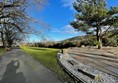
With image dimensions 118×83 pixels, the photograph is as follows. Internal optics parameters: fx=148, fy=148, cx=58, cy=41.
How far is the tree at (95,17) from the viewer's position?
22.0 meters

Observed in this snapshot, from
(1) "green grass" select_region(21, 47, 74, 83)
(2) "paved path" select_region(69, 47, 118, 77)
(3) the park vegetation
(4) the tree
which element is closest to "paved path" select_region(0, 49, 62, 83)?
(1) "green grass" select_region(21, 47, 74, 83)

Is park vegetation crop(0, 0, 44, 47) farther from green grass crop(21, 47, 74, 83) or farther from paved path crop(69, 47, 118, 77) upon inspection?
paved path crop(69, 47, 118, 77)

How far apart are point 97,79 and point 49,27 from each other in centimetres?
1403

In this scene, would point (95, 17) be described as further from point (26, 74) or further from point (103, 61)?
A: point (26, 74)

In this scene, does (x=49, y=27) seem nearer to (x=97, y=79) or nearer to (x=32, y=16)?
(x=32, y=16)

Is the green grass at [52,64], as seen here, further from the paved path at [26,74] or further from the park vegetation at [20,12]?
the park vegetation at [20,12]

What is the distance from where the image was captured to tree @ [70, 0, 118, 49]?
2197 cm

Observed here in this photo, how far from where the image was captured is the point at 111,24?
22562 mm

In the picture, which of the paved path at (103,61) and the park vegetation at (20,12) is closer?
the paved path at (103,61)

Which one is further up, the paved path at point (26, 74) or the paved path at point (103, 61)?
the paved path at point (103, 61)

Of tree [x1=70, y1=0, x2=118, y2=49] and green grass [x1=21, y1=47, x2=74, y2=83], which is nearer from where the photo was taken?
green grass [x1=21, y1=47, x2=74, y2=83]

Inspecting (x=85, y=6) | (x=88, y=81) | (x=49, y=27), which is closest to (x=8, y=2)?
(x=49, y=27)

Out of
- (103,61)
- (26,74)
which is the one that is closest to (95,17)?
(103,61)

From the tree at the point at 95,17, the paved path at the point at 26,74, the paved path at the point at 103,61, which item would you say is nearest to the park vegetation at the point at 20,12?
the paved path at the point at 103,61
